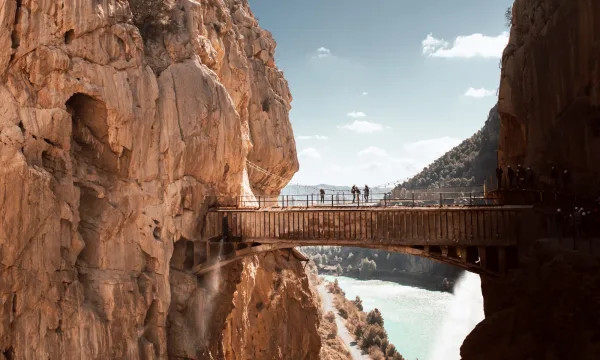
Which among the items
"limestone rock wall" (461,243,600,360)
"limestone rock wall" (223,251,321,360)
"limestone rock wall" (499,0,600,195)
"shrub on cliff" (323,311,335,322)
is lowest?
"shrub on cliff" (323,311,335,322)

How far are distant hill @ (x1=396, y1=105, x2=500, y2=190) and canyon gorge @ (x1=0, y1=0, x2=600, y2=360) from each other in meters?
48.9

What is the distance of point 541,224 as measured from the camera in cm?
1664

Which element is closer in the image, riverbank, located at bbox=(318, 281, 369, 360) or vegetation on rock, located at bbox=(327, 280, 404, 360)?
vegetation on rock, located at bbox=(327, 280, 404, 360)

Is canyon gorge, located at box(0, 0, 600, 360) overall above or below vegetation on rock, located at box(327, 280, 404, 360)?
above

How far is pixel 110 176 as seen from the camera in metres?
17.5

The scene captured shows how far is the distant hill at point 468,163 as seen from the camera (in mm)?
71000

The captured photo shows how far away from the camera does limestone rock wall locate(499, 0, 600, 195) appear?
55.7ft

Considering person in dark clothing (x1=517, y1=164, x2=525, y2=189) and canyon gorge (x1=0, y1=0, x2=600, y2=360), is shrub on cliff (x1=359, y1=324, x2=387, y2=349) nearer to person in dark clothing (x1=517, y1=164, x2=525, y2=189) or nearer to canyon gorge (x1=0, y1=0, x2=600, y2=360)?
canyon gorge (x1=0, y1=0, x2=600, y2=360)

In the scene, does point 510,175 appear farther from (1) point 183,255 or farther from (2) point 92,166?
(2) point 92,166

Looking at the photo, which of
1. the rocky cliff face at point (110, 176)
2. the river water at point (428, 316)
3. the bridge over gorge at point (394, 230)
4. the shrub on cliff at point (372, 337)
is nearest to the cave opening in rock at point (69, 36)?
the rocky cliff face at point (110, 176)

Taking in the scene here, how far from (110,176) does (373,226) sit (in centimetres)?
1049

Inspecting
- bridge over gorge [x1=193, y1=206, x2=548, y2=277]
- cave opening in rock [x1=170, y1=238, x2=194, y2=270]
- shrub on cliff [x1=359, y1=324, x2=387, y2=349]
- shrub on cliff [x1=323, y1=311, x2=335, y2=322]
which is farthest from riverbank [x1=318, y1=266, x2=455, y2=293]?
cave opening in rock [x1=170, y1=238, x2=194, y2=270]

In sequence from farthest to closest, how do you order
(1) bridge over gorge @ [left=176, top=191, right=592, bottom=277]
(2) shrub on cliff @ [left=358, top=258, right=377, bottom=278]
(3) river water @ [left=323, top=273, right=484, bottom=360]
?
(2) shrub on cliff @ [left=358, top=258, right=377, bottom=278], (3) river water @ [left=323, top=273, right=484, bottom=360], (1) bridge over gorge @ [left=176, top=191, right=592, bottom=277]

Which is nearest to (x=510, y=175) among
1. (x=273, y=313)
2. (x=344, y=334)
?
(x=273, y=313)
